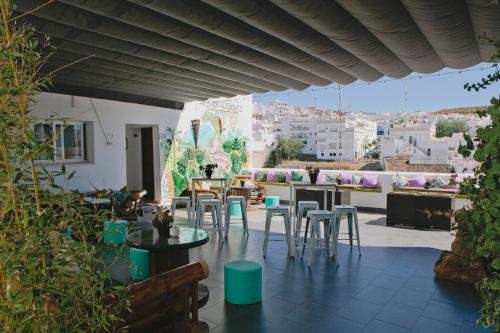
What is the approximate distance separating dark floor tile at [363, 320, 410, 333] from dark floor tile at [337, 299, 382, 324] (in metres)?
0.08

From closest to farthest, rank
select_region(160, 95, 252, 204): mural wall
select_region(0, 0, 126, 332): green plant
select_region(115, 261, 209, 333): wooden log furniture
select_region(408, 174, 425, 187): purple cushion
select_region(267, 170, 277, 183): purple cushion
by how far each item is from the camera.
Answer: select_region(0, 0, 126, 332): green plant, select_region(115, 261, 209, 333): wooden log furniture, select_region(408, 174, 425, 187): purple cushion, select_region(160, 95, 252, 204): mural wall, select_region(267, 170, 277, 183): purple cushion

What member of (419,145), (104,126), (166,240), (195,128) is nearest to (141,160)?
(195,128)

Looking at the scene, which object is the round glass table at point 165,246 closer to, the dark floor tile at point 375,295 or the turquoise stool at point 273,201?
the dark floor tile at point 375,295

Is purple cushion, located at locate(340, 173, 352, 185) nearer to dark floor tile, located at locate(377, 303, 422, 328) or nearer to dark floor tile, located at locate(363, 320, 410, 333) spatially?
dark floor tile, located at locate(377, 303, 422, 328)

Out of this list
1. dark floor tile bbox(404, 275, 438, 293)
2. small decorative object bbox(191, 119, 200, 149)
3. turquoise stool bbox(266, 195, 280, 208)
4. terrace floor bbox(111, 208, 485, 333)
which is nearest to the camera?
terrace floor bbox(111, 208, 485, 333)

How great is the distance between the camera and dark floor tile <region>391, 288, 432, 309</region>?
3822mm

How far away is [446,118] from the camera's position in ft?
173

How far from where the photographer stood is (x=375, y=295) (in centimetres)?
403

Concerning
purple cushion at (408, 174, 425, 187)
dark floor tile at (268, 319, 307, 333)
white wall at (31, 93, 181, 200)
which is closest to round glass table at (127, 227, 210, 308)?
dark floor tile at (268, 319, 307, 333)

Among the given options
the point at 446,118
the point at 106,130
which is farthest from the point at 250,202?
the point at 446,118

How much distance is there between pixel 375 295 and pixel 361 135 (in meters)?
45.1

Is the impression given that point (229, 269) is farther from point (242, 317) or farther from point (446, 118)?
point (446, 118)

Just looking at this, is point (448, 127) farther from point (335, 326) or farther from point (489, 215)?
point (489, 215)

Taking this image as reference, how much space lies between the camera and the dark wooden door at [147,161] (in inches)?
408
